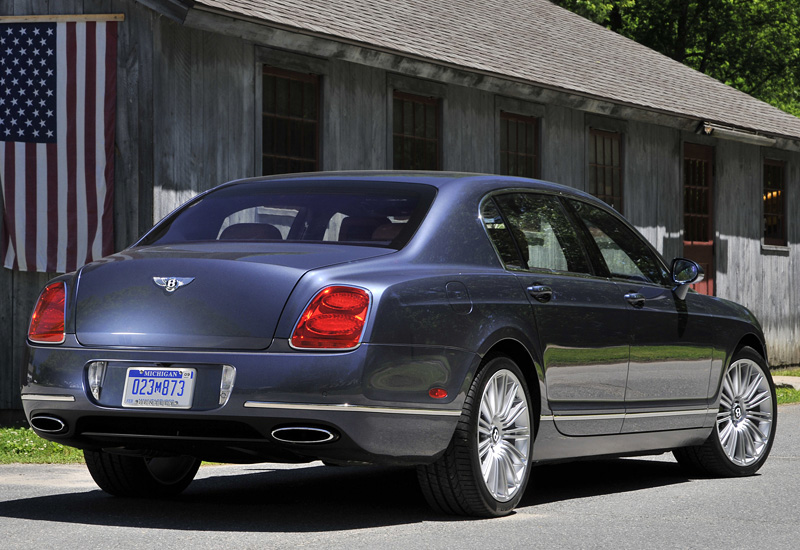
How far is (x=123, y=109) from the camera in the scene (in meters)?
11.7

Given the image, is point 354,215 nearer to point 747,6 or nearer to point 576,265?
point 576,265

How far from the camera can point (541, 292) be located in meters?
6.64

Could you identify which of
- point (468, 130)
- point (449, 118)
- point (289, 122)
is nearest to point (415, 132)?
point (449, 118)

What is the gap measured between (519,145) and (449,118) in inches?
67.5

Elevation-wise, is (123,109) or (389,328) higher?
(123,109)

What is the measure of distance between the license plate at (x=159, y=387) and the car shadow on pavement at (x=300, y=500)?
1.98 feet

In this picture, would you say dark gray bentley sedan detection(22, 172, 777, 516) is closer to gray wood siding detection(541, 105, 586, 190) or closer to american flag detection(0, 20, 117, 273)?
american flag detection(0, 20, 117, 273)

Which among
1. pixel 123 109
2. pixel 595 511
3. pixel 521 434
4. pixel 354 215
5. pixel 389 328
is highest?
pixel 123 109

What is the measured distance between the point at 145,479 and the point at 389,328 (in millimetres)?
1844

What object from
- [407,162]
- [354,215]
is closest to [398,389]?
[354,215]

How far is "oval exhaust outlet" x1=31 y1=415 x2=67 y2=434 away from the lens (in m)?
5.91

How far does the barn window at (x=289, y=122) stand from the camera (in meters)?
13.1

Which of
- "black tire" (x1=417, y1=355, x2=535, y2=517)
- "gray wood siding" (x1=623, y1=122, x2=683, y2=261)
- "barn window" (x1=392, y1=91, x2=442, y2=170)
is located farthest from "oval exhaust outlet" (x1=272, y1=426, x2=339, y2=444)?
"gray wood siding" (x1=623, y1=122, x2=683, y2=261)

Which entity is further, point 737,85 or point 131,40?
point 737,85
